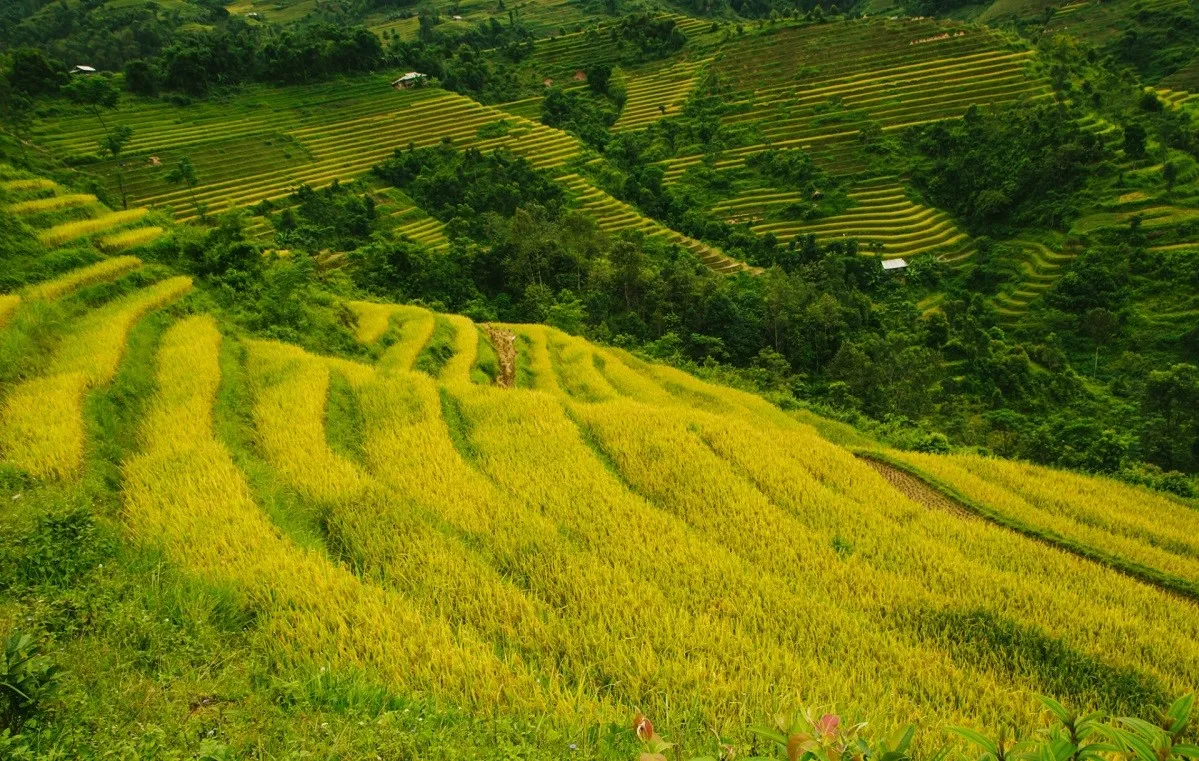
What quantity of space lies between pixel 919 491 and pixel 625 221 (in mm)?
33044

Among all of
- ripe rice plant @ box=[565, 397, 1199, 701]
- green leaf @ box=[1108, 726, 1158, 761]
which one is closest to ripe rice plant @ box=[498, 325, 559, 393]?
ripe rice plant @ box=[565, 397, 1199, 701]

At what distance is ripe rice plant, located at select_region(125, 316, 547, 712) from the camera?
2.89 metres

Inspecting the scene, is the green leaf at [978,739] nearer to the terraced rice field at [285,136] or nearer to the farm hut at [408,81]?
the terraced rice field at [285,136]

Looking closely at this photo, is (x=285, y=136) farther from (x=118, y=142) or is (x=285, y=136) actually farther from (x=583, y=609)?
(x=583, y=609)

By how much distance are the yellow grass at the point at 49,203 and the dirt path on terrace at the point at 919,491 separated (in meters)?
12.6

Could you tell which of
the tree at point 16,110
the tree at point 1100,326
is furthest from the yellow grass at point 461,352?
the tree at point 16,110

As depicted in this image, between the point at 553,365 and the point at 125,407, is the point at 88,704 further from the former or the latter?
the point at 553,365

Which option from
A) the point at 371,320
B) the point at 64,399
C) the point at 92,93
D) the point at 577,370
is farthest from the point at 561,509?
the point at 92,93

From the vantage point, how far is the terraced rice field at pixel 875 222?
35.6 m

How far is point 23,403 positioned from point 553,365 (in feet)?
31.6

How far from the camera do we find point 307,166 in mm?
40344

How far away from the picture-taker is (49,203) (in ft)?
32.6

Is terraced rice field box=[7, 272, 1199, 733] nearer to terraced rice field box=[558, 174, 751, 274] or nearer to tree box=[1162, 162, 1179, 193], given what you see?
terraced rice field box=[558, 174, 751, 274]

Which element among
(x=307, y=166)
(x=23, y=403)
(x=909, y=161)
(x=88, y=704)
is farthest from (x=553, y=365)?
(x=909, y=161)
